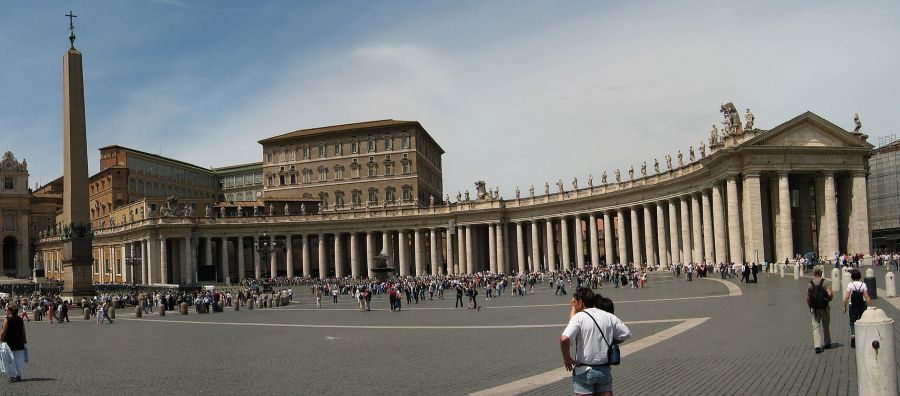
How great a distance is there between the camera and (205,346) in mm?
22656

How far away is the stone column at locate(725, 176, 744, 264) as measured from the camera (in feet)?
184

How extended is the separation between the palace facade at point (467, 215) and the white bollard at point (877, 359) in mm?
48246

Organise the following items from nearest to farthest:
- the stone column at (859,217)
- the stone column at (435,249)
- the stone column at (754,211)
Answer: the stone column at (754,211)
the stone column at (859,217)
the stone column at (435,249)

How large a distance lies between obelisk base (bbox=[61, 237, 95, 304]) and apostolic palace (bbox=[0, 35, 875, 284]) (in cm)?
693

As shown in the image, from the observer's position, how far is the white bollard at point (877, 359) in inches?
335

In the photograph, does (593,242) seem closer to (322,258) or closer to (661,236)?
(661,236)

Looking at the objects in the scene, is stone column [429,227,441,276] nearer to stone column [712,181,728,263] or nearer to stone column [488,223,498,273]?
stone column [488,223,498,273]

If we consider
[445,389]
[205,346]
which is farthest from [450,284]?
[445,389]

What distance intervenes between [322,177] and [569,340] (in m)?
107

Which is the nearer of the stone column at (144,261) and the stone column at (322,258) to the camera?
the stone column at (322,258)

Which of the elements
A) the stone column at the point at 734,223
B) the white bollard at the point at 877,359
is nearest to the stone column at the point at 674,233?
the stone column at the point at 734,223

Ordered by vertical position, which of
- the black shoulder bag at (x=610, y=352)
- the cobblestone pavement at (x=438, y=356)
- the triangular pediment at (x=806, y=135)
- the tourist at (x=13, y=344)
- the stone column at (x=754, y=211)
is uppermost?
the triangular pediment at (x=806, y=135)

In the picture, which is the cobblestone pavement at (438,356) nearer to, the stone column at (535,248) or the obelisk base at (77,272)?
the obelisk base at (77,272)

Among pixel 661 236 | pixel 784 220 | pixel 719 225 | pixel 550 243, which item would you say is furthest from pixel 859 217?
pixel 550 243
